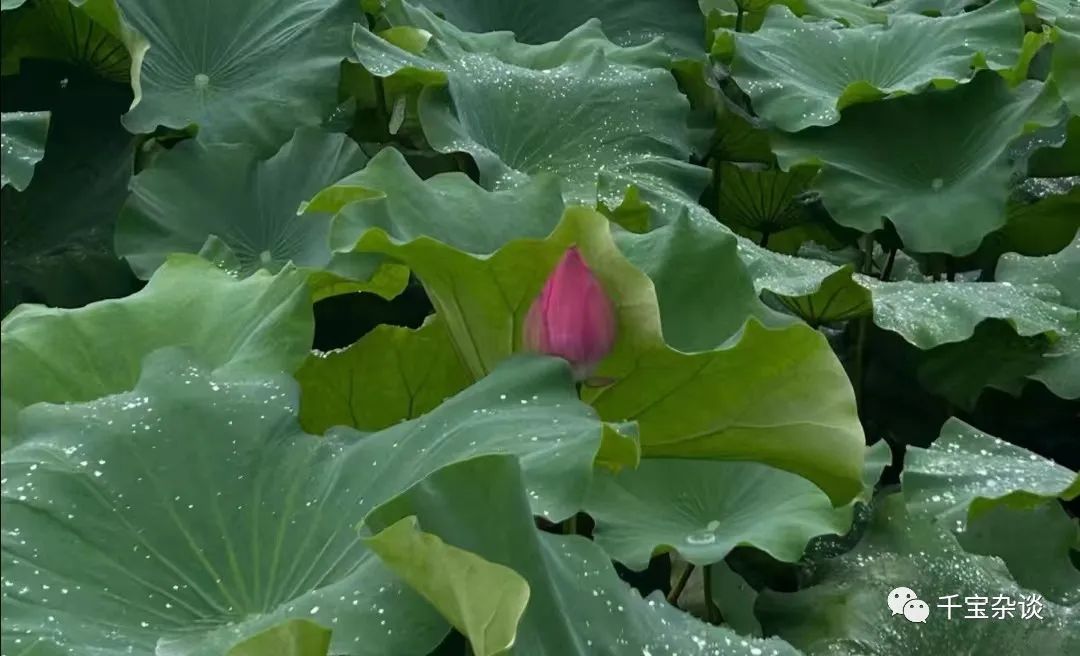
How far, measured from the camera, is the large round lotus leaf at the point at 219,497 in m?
0.69

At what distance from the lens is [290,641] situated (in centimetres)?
63

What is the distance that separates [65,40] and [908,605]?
0.99m

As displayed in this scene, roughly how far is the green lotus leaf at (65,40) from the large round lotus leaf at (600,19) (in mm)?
517

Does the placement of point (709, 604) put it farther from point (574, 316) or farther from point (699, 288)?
point (574, 316)

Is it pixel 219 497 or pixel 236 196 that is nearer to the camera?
pixel 219 497

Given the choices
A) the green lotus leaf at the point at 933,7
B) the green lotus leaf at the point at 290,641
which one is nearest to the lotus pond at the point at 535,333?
the green lotus leaf at the point at 290,641

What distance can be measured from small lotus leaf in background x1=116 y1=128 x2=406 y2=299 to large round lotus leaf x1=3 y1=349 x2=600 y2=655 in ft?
1.53

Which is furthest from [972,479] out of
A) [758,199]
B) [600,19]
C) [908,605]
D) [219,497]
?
[600,19]

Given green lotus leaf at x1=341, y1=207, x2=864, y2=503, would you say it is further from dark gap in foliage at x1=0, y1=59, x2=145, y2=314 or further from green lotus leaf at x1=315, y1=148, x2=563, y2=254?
dark gap in foliage at x1=0, y1=59, x2=145, y2=314

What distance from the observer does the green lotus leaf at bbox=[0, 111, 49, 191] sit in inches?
37.5

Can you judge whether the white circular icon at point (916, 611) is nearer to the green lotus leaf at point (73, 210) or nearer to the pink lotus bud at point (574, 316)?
the pink lotus bud at point (574, 316)

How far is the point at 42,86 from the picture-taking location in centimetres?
139

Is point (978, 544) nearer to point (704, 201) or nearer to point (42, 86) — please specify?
point (704, 201)

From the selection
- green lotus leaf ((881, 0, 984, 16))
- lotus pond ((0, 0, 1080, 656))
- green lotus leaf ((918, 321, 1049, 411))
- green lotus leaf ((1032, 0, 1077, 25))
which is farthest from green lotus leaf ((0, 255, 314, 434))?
green lotus leaf ((881, 0, 984, 16))
